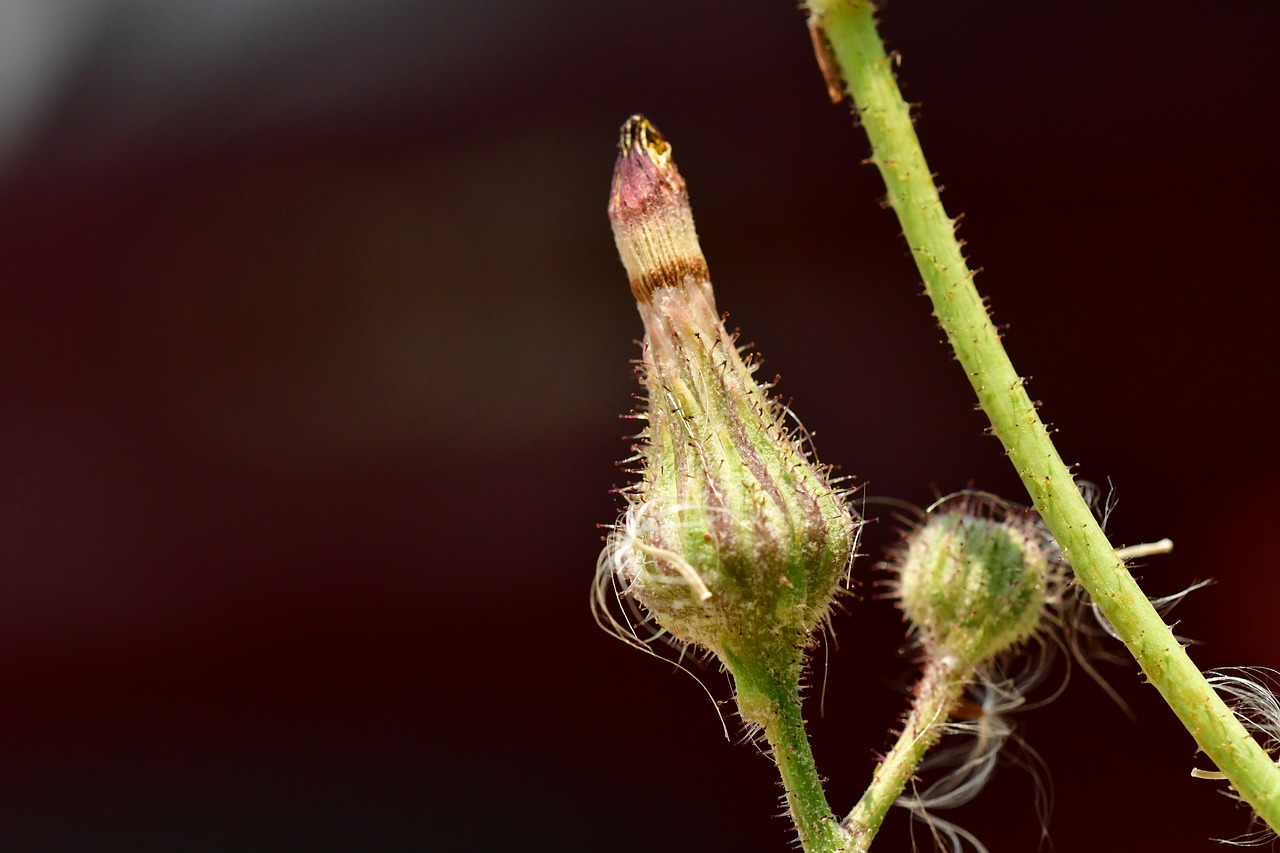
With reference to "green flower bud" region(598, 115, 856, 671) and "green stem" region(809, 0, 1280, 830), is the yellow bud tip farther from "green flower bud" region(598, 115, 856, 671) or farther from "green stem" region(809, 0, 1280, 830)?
"green stem" region(809, 0, 1280, 830)

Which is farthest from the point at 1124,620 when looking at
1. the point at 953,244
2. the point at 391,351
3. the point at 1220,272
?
the point at 391,351

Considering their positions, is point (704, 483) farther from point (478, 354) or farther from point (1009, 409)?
point (478, 354)

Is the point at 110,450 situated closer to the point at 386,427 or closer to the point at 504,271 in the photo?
the point at 386,427

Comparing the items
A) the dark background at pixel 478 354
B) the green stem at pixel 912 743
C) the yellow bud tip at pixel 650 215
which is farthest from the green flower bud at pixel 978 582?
the dark background at pixel 478 354

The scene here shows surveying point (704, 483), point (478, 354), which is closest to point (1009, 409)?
point (704, 483)

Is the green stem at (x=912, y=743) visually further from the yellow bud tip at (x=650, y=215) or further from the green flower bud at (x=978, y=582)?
the yellow bud tip at (x=650, y=215)

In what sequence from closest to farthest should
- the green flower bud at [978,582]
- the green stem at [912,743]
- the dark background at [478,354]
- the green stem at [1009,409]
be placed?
the green stem at [1009,409]
the green stem at [912,743]
the green flower bud at [978,582]
the dark background at [478,354]

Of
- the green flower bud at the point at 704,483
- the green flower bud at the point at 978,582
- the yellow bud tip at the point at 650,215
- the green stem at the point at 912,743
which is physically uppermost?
the yellow bud tip at the point at 650,215
